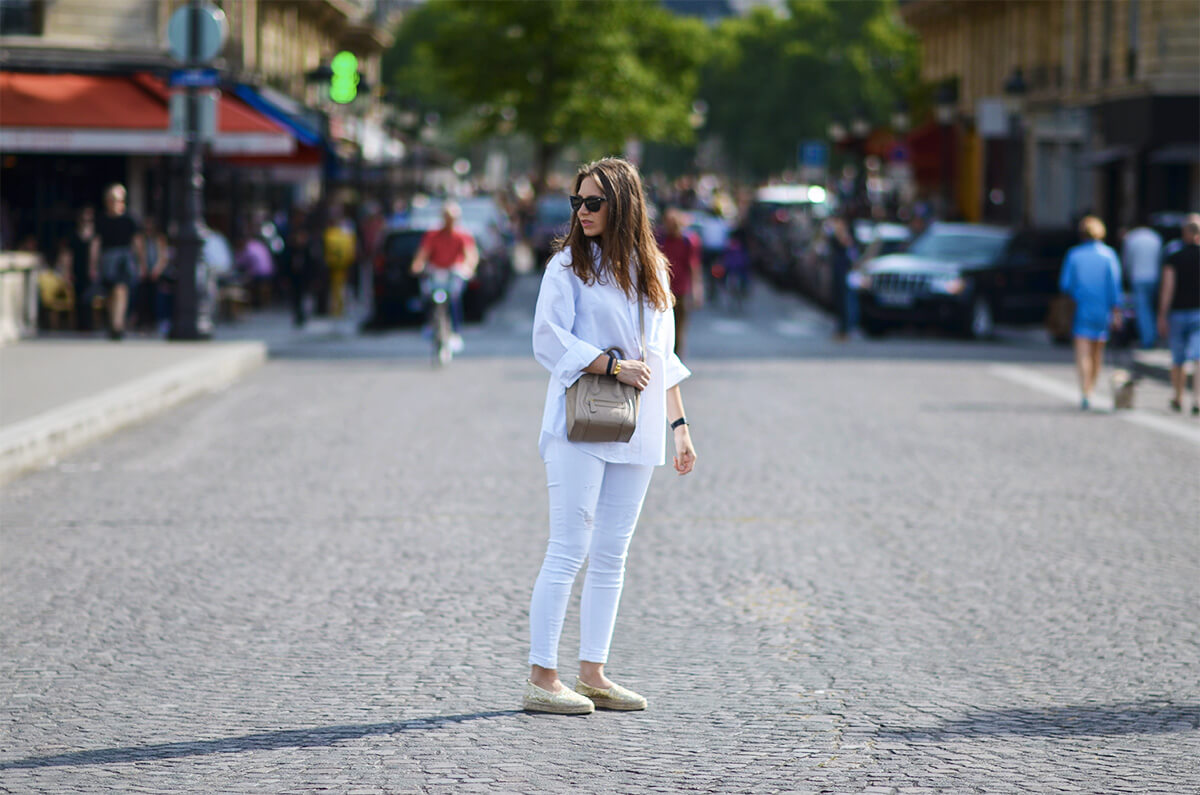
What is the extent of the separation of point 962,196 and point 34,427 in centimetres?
4639

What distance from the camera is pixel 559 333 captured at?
18.3ft

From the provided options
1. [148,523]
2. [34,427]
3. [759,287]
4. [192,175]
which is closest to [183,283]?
[192,175]

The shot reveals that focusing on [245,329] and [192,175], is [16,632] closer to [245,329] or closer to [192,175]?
[192,175]

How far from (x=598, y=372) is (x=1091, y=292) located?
37.2 ft

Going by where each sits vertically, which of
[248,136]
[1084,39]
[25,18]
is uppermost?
[1084,39]

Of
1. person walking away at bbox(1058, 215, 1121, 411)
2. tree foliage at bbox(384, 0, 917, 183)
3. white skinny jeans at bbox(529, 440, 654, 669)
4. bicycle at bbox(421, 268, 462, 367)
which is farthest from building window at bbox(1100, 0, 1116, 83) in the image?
white skinny jeans at bbox(529, 440, 654, 669)

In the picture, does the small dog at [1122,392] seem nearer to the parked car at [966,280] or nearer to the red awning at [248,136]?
the parked car at [966,280]

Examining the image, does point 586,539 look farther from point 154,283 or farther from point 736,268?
point 736,268

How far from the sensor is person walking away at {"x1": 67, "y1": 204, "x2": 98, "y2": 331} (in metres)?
22.8

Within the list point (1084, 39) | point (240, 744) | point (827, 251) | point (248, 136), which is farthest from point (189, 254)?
point (1084, 39)

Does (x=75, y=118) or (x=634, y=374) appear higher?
(x=75, y=118)

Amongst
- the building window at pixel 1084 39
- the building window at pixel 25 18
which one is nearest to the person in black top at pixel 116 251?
the building window at pixel 25 18

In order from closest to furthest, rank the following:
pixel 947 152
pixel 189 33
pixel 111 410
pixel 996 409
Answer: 1. pixel 111 410
2. pixel 996 409
3. pixel 189 33
4. pixel 947 152

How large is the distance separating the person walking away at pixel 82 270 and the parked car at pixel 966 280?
10.6 m
